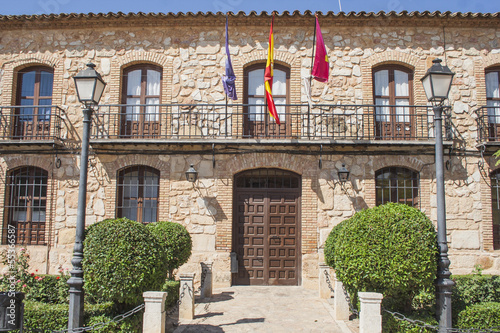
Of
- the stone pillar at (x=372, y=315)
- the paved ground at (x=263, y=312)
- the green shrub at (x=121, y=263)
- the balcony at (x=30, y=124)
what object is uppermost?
the balcony at (x=30, y=124)

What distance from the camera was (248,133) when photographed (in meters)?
11.4

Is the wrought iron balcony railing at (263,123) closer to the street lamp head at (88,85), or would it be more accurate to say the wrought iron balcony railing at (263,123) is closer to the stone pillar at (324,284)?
the stone pillar at (324,284)

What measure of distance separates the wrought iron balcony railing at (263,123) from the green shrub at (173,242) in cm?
294

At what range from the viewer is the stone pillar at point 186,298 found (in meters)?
7.45

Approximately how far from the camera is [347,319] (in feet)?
24.5

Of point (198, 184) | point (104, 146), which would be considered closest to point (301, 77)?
point (198, 184)

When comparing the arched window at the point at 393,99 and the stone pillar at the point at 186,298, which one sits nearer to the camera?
the stone pillar at the point at 186,298

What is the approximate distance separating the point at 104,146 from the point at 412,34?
9.08 m

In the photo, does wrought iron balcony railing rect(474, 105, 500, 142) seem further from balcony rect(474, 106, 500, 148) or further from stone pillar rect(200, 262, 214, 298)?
stone pillar rect(200, 262, 214, 298)

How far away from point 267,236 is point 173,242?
3.27 m

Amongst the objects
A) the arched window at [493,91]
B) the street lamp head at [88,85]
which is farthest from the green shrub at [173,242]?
the arched window at [493,91]

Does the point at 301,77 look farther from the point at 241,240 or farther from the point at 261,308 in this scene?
the point at 261,308

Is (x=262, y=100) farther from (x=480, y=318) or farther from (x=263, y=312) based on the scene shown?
(x=480, y=318)

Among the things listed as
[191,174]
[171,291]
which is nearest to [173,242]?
[171,291]
